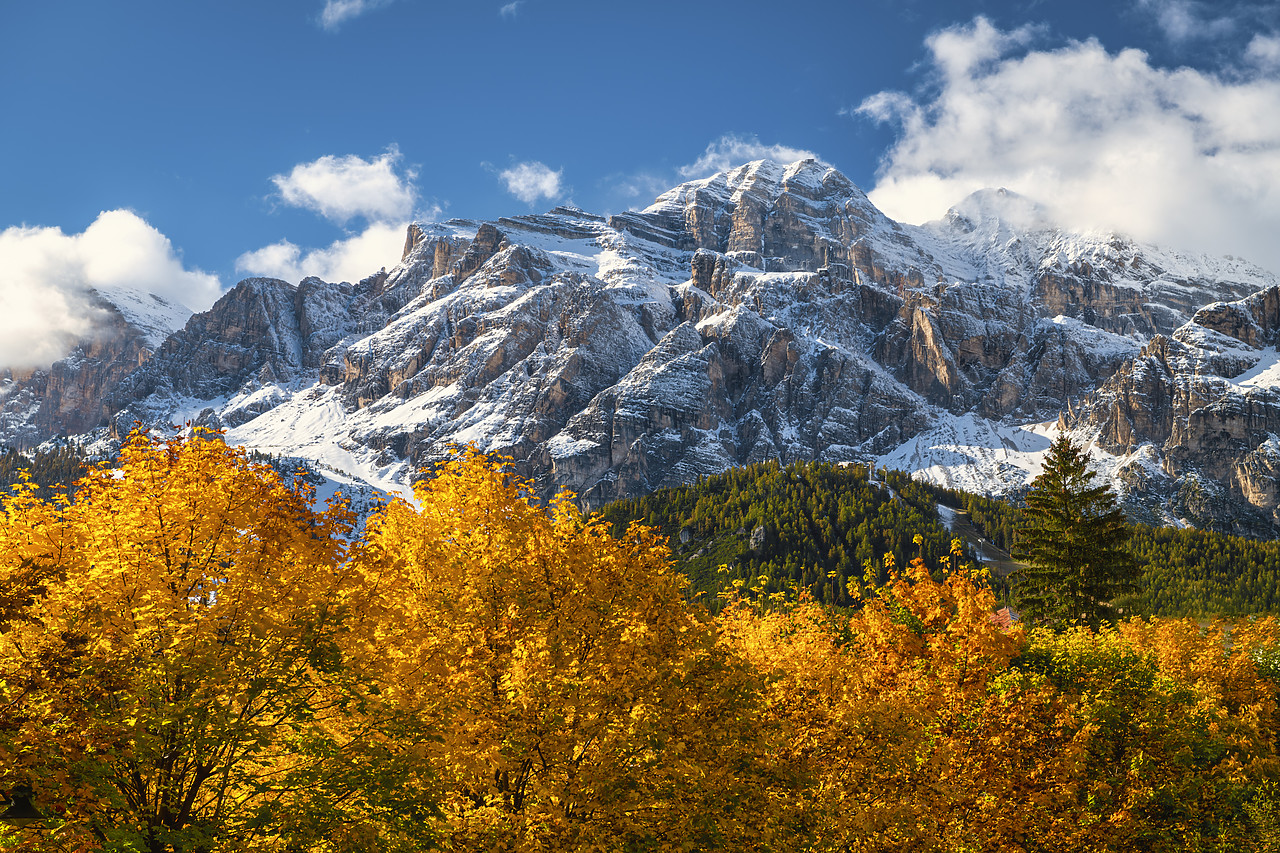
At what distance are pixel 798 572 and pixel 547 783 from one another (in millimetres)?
182671

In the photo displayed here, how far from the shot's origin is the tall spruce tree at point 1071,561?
47469 millimetres

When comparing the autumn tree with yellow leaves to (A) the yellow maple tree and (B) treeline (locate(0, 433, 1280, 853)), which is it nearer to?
(B) treeline (locate(0, 433, 1280, 853))

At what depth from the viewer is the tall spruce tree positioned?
47.5 metres

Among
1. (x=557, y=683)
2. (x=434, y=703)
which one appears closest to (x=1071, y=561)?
(x=557, y=683)

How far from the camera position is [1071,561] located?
48.0 m

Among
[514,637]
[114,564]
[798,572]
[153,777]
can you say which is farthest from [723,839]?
[798,572]

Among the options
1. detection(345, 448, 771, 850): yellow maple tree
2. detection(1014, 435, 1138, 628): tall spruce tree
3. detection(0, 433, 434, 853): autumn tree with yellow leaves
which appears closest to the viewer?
detection(0, 433, 434, 853): autumn tree with yellow leaves

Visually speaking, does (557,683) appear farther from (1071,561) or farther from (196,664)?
(1071,561)

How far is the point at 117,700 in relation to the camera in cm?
1544

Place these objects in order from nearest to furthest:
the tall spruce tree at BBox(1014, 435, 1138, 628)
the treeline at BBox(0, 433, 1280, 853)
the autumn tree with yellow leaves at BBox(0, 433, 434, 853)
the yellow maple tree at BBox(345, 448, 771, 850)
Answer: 1. the autumn tree with yellow leaves at BBox(0, 433, 434, 853)
2. the treeline at BBox(0, 433, 1280, 853)
3. the yellow maple tree at BBox(345, 448, 771, 850)
4. the tall spruce tree at BBox(1014, 435, 1138, 628)

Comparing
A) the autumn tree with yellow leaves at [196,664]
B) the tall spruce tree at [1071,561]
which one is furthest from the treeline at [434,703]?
the tall spruce tree at [1071,561]

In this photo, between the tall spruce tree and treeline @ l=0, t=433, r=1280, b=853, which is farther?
the tall spruce tree

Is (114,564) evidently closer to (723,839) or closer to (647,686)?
(647,686)

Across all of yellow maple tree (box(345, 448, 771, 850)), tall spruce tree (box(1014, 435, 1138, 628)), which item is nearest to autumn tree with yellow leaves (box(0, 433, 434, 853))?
yellow maple tree (box(345, 448, 771, 850))
